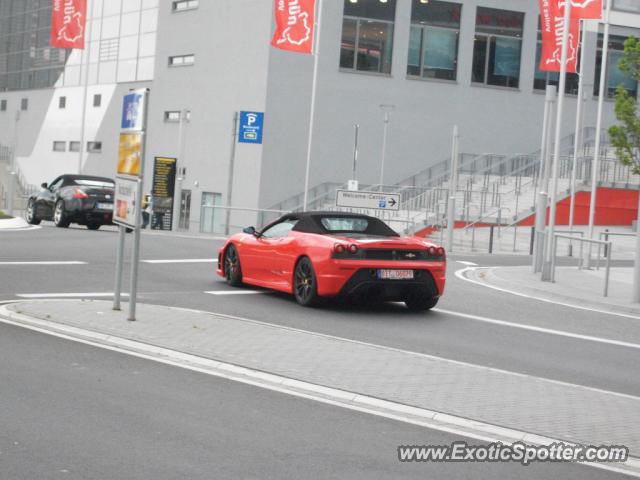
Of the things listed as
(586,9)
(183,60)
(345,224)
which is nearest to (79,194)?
(586,9)

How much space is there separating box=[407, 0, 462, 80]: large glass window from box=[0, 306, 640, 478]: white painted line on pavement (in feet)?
127

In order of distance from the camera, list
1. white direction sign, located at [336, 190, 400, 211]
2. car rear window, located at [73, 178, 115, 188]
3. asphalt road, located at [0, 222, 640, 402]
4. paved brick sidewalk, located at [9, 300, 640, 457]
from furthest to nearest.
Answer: car rear window, located at [73, 178, 115, 188]
white direction sign, located at [336, 190, 400, 211]
asphalt road, located at [0, 222, 640, 402]
paved brick sidewalk, located at [9, 300, 640, 457]

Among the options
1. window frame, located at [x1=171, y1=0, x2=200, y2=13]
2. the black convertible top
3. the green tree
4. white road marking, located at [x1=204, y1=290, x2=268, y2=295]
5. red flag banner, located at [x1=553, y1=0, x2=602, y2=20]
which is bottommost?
white road marking, located at [x1=204, y1=290, x2=268, y2=295]

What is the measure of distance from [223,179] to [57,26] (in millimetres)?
8955

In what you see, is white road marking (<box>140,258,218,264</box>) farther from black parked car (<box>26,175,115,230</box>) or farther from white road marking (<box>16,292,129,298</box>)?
black parked car (<box>26,175,115,230</box>)

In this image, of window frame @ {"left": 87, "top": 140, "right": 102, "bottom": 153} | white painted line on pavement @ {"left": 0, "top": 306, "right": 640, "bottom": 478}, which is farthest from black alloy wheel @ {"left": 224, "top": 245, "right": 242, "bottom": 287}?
window frame @ {"left": 87, "top": 140, "right": 102, "bottom": 153}

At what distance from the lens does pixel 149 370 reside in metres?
9.55

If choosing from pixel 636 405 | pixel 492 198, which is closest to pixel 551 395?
pixel 636 405

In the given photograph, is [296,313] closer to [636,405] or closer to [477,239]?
[636,405]

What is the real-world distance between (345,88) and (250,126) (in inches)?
401

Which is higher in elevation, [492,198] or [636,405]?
[492,198]

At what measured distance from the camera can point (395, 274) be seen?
47.9 feet

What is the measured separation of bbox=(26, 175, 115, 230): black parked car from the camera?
30.1m

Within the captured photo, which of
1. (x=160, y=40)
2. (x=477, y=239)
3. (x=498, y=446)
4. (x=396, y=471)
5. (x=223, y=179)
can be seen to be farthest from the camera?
(x=160, y=40)
